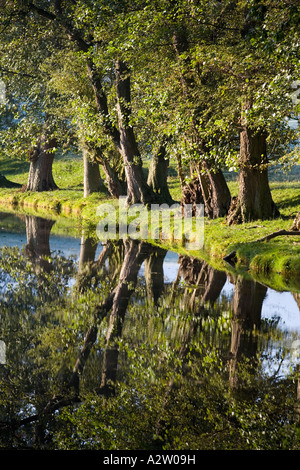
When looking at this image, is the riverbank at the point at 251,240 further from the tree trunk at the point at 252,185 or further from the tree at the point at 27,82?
the tree at the point at 27,82

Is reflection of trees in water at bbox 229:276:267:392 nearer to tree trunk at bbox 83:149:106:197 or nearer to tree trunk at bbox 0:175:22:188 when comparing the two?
tree trunk at bbox 83:149:106:197

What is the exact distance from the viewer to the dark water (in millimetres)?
6152

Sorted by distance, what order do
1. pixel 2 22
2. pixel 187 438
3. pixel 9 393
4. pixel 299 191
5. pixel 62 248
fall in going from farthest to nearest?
pixel 299 191 < pixel 2 22 < pixel 62 248 < pixel 9 393 < pixel 187 438

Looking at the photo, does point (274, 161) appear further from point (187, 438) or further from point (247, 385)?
point (187, 438)

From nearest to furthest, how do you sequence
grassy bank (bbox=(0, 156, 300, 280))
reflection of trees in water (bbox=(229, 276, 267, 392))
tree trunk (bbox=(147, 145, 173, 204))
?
reflection of trees in water (bbox=(229, 276, 267, 392))
grassy bank (bbox=(0, 156, 300, 280))
tree trunk (bbox=(147, 145, 173, 204))

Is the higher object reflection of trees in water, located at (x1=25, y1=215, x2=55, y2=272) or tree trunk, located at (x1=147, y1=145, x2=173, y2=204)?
tree trunk, located at (x1=147, y1=145, x2=173, y2=204)

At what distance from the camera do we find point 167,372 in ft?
25.8

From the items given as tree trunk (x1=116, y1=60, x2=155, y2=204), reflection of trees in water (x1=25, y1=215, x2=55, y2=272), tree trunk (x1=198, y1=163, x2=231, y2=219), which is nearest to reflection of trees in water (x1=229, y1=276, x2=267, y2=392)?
reflection of trees in water (x1=25, y1=215, x2=55, y2=272)

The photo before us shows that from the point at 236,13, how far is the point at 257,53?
14.1 ft

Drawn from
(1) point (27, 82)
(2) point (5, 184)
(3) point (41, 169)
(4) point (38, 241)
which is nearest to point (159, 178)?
(4) point (38, 241)

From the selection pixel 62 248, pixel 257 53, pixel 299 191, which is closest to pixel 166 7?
pixel 257 53

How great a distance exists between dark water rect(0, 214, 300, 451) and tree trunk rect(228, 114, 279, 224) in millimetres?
5510

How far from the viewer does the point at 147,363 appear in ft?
27.0

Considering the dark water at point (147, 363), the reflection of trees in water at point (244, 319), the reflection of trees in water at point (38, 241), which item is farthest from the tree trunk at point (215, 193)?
the reflection of trees in water at point (244, 319)
